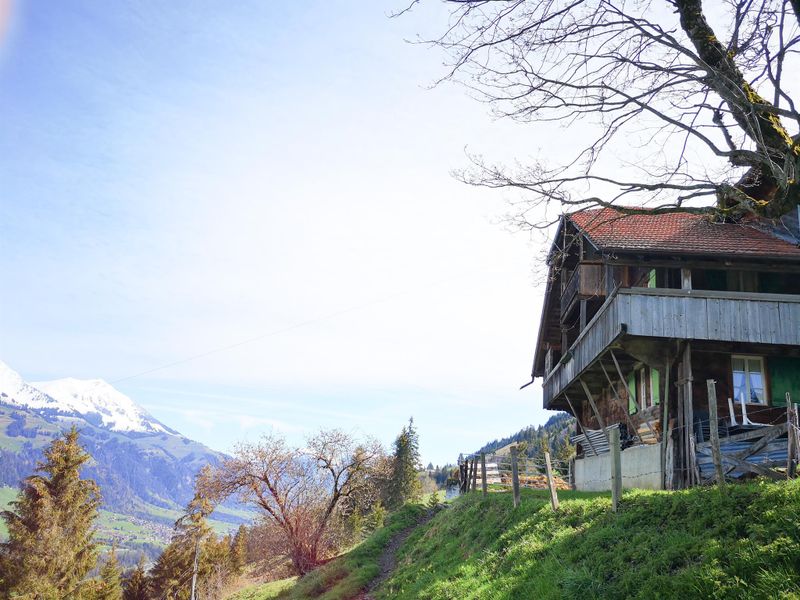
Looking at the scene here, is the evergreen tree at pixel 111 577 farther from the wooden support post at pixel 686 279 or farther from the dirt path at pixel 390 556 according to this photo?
the wooden support post at pixel 686 279

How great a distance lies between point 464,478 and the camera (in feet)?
118

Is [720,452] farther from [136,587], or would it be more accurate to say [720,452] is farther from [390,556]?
[136,587]

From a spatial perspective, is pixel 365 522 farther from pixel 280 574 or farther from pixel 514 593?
pixel 514 593

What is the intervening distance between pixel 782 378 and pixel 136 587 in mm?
57732

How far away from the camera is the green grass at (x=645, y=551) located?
7211mm

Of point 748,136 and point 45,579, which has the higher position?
point 748,136

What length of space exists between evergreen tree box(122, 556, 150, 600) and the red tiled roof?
5523 centimetres

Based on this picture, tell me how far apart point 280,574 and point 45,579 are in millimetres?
15274

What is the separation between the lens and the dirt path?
71.6 ft

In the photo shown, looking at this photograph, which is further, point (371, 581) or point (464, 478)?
point (464, 478)

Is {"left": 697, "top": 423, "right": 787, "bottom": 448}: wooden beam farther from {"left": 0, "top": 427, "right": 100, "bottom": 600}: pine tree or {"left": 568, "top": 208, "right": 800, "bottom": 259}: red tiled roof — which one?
{"left": 0, "top": 427, "right": 100, "bottom": 600}: pine tree

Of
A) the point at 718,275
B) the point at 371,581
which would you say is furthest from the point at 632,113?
the point at 371,581

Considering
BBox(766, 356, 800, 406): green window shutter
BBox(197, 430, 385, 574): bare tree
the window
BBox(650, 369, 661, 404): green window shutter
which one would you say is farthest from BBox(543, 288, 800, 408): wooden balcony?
BBox(197, 430, 385, 574): bare tree

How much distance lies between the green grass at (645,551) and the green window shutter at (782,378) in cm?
788
